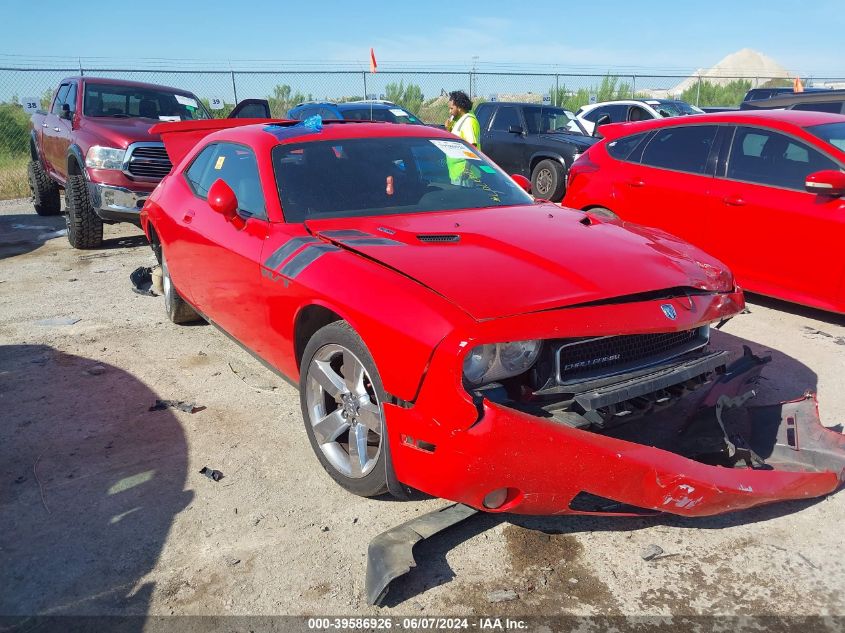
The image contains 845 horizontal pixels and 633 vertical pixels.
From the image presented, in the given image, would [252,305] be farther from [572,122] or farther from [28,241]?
[572,122]

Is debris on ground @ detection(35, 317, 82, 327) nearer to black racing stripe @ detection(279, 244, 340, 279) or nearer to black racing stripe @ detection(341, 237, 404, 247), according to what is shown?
black racing stripe @ detection(279, 244, 340, 279)

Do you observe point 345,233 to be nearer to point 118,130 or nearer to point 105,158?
point 105,158

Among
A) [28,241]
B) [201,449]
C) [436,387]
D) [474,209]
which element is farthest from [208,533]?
[28,241]

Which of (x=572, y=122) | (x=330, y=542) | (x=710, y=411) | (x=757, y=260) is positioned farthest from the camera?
(x=572, y=122)

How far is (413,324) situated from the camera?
2.52m

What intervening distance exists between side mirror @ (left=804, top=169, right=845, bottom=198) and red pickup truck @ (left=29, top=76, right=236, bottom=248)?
6.30 metres

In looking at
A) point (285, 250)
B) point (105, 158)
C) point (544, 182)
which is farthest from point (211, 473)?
point (544, 182)

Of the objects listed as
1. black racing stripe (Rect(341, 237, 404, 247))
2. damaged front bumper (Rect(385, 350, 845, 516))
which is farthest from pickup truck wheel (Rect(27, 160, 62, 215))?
damaged front bumper (Rect(385, 350, 845, 516))

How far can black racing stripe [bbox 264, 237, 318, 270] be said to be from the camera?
3.31m

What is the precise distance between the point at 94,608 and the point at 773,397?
3599mm

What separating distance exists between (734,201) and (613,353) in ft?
11.2

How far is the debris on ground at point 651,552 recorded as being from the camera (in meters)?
2.69

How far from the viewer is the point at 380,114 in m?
13.8

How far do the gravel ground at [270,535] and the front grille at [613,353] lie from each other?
0.69 m
